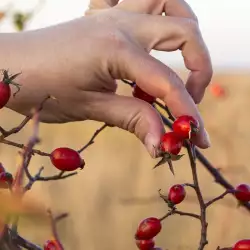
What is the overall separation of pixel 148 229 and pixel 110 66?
7.4 inches

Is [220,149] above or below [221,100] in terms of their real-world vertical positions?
below

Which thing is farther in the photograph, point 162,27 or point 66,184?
point 66,184

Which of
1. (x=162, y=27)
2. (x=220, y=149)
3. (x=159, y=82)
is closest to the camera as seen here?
(x=159, y=82)

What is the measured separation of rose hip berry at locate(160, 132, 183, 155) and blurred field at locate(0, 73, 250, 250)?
2697mm

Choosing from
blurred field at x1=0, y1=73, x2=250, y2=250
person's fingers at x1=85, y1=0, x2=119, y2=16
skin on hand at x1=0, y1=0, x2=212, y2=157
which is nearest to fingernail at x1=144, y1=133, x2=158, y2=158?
skin on hand at x1=0, y1=0, x2=212, y2=157

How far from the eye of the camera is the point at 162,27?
813mm

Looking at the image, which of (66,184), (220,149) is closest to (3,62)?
(66,184)

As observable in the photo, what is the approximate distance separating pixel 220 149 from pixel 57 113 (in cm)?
354

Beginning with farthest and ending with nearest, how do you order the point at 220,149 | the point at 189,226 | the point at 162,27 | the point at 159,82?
the point at 220,149, the point at 189,226, the point at 162,27, the point at 159,82

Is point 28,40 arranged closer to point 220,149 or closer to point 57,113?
point 57,113

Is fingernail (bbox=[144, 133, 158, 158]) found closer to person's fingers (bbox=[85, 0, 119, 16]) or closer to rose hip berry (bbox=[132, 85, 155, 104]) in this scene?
rose hip berry (bbox=[132, 85, 155, 104])

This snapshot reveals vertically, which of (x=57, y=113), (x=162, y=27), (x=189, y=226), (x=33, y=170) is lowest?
(x=189, y=226)

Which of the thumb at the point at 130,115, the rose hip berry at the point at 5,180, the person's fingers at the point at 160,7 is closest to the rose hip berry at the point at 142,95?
the thumb at the point at 130,115

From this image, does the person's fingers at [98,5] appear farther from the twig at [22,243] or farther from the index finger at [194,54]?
the twig at [22,243]
